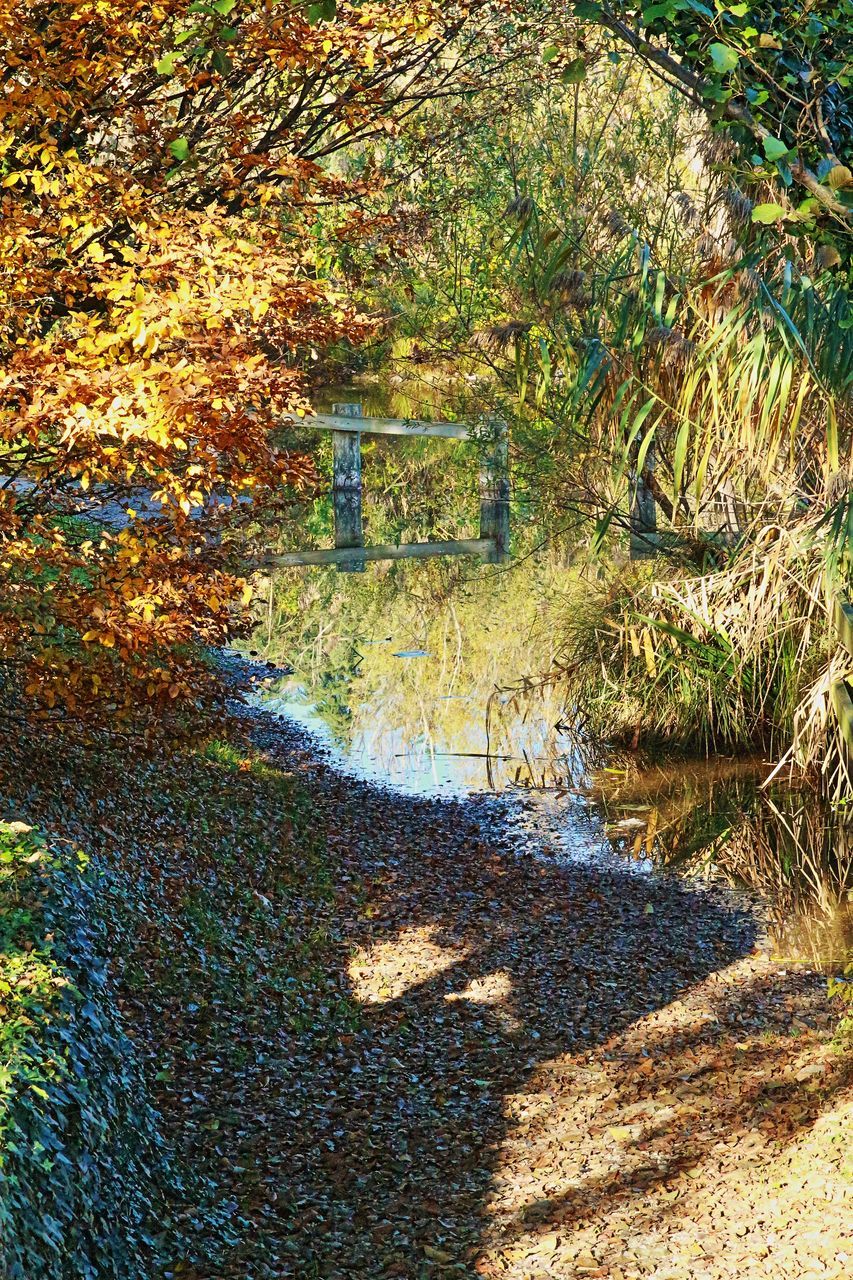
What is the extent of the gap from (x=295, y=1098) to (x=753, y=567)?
4635 mm

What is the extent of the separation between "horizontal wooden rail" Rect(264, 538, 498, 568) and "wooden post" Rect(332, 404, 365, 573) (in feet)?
0.48

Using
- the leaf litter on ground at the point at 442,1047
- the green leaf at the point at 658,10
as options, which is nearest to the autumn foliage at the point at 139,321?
the green leaf at the point at 658,10

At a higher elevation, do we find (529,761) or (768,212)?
(768,212)

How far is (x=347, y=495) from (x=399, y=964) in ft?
33.7

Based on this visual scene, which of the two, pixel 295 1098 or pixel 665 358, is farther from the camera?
pixel 665 358

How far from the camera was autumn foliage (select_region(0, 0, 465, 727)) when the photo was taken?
4410mm

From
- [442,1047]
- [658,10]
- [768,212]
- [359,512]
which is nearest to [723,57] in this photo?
[658,10]

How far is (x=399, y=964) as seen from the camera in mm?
6594

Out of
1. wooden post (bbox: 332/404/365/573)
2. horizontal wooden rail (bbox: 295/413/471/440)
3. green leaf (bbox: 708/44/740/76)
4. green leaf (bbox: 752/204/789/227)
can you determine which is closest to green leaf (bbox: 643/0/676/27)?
green leaf (bbox: 708/44/740/76)

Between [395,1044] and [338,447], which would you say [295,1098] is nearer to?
[395,1044]

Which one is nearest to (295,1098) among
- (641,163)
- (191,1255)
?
(191,1255)

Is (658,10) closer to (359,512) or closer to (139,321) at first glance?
(139,321)

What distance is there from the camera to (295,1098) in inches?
208

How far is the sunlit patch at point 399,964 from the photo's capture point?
20.7ft
